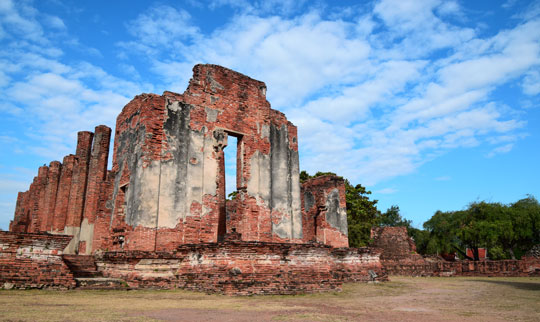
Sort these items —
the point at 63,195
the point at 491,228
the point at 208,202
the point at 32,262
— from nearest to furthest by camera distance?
1. the point at 32,262
2. the point at 208,202
3. the point at 63,195
4. the point at 491,228

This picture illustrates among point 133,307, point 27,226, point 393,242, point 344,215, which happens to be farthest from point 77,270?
point 393,242

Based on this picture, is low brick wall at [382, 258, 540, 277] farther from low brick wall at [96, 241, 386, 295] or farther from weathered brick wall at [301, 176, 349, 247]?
low brick wall at [96, 241, 386, 295]

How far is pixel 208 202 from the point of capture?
10680mm

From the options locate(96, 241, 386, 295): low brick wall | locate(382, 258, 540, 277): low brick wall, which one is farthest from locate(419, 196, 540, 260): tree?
locate(96, 241, 386, 295): low brick wall

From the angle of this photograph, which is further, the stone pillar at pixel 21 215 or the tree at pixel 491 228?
the tree at pixel 491 228

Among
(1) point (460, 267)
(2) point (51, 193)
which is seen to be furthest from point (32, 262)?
(1) point (460, 267)

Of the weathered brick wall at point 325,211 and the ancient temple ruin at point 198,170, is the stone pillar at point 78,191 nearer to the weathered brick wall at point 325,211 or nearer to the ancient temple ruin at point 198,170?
the ancient temple ruin at point 198,170

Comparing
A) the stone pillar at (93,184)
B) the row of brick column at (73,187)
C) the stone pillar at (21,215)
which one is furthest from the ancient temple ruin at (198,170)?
the stone pillar at (21,215)

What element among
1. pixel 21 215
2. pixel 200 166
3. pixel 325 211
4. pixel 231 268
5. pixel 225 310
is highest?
pixel 21 215

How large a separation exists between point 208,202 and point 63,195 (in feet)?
38.9

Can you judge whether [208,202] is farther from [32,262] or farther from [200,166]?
[32,262]

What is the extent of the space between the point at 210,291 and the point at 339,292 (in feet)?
9.59

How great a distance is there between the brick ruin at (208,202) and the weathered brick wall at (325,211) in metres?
2.87

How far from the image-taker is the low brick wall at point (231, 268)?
7.93 meters
